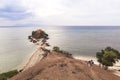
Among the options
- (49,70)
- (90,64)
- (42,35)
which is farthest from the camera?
(42,35)

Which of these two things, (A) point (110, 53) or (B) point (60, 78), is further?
(A) point (110, 53)

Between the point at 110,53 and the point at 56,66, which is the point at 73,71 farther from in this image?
the point at 110,53

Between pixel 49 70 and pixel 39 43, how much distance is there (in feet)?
248

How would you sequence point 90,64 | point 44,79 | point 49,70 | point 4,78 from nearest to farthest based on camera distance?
point 44,79, point 49,70, point 90,64, point 4,78

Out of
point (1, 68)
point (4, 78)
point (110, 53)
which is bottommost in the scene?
point (1, 68)

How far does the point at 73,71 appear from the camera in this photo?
43688mm

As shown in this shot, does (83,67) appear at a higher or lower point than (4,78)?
higher

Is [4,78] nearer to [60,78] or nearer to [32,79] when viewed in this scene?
[32,79]

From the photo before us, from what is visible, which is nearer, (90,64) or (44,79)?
(44,79)

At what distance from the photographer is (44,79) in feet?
136

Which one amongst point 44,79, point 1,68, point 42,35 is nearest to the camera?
point 44,79

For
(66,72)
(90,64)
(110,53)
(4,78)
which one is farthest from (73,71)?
(110,53)

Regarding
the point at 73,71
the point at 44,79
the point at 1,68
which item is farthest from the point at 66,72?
the point at 1,68

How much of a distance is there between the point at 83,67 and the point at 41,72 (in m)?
9.53
